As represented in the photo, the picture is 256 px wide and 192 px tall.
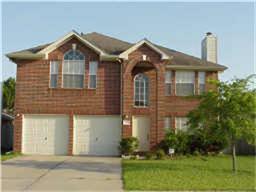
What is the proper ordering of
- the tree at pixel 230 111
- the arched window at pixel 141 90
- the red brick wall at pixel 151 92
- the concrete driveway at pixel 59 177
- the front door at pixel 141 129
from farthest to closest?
the arched window at pixel 141 90, the front door at pixel 141 129, the red brick wall at pixel 151 92, the tree at pixel 230 111, the concrete driveway at pixel 59 177

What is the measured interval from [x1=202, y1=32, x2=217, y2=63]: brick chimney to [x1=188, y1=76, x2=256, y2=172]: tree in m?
12.8

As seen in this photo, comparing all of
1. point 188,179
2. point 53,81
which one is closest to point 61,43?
point 53,81

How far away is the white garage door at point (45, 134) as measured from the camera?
74.2 feet

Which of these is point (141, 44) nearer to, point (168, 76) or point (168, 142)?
point (168, 76)

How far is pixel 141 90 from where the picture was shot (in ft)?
77.1

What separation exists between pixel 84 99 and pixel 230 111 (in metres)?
10.3

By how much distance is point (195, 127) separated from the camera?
52.5 feet

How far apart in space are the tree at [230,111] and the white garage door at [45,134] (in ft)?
32.3

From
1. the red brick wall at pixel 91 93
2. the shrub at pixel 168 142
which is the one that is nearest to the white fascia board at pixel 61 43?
the red brick wall at pixel 91 93

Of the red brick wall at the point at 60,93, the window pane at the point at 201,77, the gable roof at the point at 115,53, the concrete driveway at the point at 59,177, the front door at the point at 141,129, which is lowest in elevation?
the concrete driveway at the point at 59,177

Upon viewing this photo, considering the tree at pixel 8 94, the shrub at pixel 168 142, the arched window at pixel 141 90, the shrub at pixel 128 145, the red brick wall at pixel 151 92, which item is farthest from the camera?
the tree at pixel 8 94

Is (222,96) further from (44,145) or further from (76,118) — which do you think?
(44,145)

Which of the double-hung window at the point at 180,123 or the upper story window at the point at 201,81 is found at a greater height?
the upper story window at the point at 201,81

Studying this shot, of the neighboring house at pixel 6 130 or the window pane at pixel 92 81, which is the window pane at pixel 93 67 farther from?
the neighboring house at pixel 6 130
